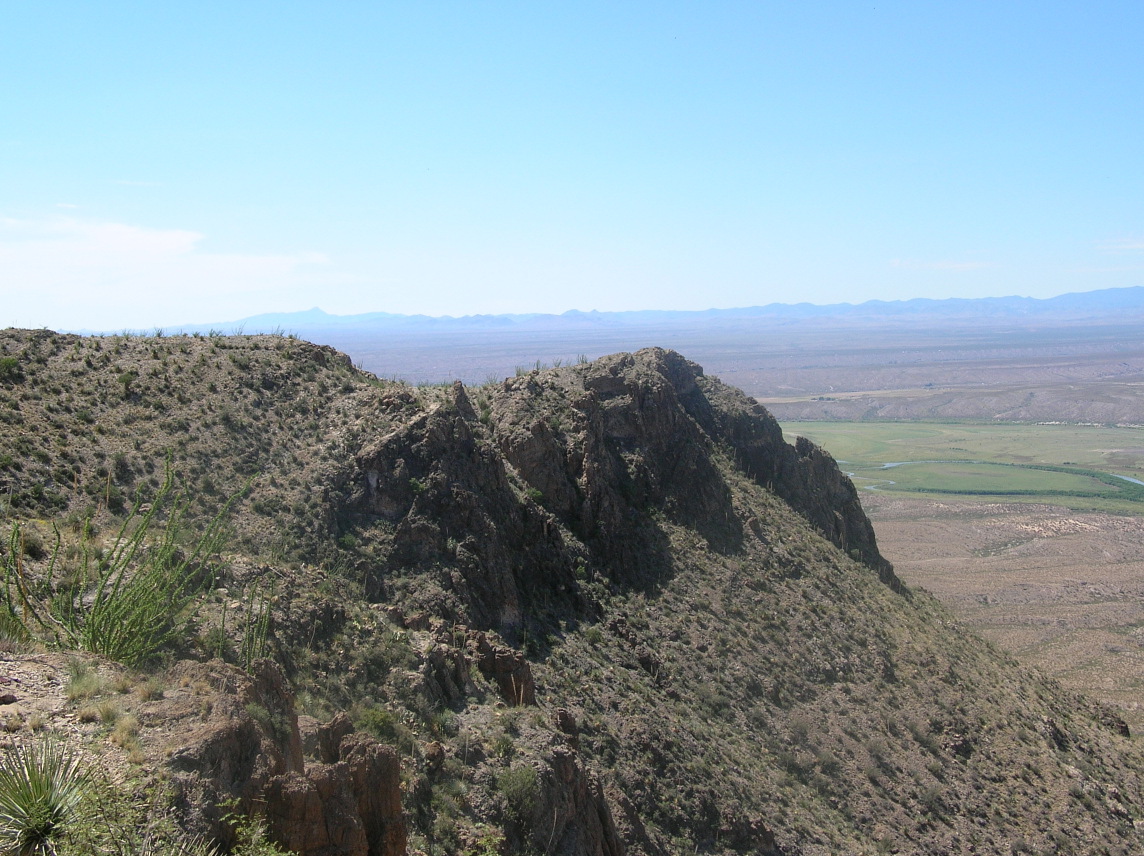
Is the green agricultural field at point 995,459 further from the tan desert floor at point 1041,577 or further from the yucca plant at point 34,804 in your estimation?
the yucca plant at point 34,804

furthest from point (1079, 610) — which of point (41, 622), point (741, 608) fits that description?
point (41, 622)

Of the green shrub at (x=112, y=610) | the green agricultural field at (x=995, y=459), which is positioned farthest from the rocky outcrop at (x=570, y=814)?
the green agricultural field at (x=995, y=459)

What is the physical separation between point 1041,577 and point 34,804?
2889 inches

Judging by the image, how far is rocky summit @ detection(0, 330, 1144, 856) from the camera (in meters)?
11.0

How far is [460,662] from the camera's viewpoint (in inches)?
671

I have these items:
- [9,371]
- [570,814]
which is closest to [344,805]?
[570,814]

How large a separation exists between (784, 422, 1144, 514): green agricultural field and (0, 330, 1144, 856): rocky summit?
243ft

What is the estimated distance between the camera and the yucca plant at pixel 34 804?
7.11m

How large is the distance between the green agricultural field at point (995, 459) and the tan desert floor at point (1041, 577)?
9.27 metres

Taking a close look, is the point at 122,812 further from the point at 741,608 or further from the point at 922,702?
the point at 922,702

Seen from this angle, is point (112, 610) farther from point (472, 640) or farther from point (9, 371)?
point (9, 371)

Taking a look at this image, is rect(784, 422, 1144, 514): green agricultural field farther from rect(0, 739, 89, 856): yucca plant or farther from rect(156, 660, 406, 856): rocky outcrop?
rect(0, 739, 89, 856): yucca plant

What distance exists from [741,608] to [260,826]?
21373 mm

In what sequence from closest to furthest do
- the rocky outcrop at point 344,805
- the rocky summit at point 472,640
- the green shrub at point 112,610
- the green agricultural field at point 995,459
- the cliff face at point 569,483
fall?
the rocky outcrop at point 344,805 < the rocky summit at point 472,640 < the green shrub at point 112,610 < the cliff face at point 569,483 < the green agricultural field at point 995,459
